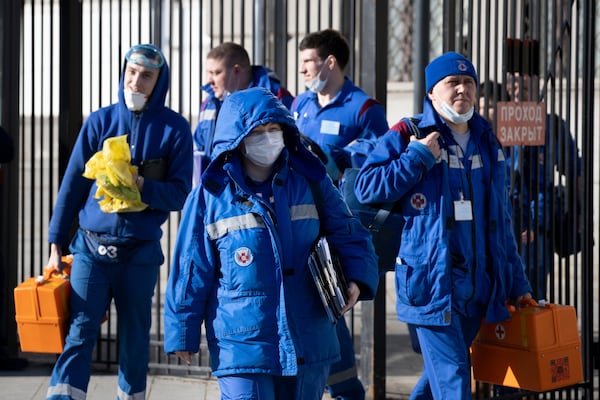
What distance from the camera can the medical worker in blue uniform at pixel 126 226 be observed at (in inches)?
228

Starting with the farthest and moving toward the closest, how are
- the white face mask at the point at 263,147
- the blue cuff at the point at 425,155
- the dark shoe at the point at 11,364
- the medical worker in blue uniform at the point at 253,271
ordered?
the dark shoe at the point at 11,364, the blue cuff at the point at 425,155, the white face mask at the point at 263,147, the medical worker in blue uniform at the point at 253,271

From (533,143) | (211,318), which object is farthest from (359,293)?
(533,143)

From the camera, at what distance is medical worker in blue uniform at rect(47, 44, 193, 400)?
19.0ft

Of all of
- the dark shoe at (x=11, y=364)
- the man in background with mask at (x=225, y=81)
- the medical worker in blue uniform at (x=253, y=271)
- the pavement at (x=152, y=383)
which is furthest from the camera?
the dark shoe at (x=11, y=364)

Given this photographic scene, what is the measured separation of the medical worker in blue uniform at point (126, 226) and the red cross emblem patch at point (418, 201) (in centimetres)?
121

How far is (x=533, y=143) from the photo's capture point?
6594mm

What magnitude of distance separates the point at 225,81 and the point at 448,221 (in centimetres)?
217

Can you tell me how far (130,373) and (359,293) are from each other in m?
1.92

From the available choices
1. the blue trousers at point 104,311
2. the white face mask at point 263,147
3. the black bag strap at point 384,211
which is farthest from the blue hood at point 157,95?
the white face mask at point 263,147

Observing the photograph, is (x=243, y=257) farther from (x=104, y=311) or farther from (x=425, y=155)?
(x=104, y=311)

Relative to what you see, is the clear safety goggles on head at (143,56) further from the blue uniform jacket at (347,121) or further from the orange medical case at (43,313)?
the orange medical case at (43,313)

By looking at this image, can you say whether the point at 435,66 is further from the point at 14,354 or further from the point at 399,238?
the point at 14,354

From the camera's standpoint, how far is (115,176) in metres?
5.67

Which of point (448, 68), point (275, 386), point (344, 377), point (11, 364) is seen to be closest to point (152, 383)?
point (11, 364)
